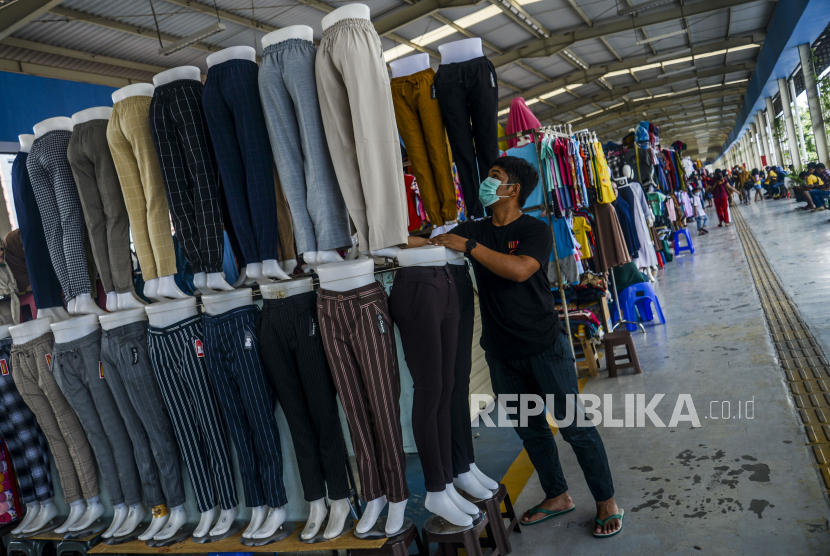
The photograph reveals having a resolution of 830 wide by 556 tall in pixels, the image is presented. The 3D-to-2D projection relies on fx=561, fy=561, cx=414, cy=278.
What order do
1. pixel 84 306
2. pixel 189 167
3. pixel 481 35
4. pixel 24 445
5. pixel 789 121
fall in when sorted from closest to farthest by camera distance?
pixel 189 167 < pixel 84 306 < pixel 24 445 < pixel 481 35 < pixel 789 121

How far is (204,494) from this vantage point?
2607 millimetres

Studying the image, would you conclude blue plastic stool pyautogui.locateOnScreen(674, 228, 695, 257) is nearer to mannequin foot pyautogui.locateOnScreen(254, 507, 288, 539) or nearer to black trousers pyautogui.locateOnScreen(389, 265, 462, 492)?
black trousers pyautogui.locateOnScreen(389, 265, 462, 492)

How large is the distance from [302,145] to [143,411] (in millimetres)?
1444

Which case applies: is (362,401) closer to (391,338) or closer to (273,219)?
(391,338)

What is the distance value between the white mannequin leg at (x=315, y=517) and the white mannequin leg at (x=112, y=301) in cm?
138

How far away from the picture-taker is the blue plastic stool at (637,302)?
640 cm

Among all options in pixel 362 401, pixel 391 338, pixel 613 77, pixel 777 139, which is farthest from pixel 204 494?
pixel 777 139

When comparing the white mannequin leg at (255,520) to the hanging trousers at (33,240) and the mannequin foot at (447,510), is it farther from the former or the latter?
the hanging trousers at (33,240)

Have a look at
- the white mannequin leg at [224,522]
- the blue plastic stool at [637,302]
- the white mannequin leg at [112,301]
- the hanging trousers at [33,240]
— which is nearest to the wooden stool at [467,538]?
the white mannequin leg at [224,522]

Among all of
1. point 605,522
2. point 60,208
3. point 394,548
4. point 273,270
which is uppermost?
point 60,208

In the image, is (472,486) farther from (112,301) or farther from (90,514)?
(90,514)

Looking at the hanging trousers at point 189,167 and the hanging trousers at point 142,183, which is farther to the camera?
the hanging trousers at point 142,183

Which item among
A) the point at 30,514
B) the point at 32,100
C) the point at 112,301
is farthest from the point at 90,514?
the point at 32,100

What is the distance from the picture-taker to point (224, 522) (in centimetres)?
259
